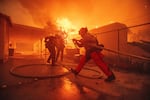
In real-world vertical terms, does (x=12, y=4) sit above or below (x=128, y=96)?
above

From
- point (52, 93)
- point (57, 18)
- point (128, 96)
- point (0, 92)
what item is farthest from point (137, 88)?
point (57, 18)

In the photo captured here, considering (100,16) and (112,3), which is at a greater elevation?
(112,3)

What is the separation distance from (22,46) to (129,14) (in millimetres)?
31713

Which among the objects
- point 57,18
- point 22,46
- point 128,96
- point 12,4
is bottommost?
point 128,96

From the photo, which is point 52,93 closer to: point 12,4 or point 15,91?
point 15,91

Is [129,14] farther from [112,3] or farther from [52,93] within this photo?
[52,93]

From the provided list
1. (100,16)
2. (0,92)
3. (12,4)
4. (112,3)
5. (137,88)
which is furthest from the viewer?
(100,16)

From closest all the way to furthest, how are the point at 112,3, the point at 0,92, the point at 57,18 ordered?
the point at 0,92
the point at 57,18
the point at 112,3

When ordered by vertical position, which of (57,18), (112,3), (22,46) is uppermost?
(112,3)

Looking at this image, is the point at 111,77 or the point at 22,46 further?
the point at 22,46

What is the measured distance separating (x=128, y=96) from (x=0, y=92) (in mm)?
2821

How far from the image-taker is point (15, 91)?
252 centimetres

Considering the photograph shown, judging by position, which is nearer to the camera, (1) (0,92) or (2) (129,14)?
(1) (0,92)

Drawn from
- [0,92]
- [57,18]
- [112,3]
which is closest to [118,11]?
[112,3]
